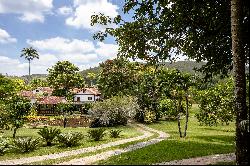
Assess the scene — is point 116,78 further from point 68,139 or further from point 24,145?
point 24,145

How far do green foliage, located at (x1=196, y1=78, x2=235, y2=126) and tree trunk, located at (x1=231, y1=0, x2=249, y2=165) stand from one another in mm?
30239

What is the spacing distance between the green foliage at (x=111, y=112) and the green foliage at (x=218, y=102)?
11169mm

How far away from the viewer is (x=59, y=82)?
94.2 m

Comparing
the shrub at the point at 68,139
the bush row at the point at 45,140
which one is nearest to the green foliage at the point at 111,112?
the bush row at the point at 45,140

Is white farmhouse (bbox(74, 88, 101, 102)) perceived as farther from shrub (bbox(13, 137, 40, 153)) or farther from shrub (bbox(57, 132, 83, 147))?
shrub (bbox(13, 137, 40, 153))

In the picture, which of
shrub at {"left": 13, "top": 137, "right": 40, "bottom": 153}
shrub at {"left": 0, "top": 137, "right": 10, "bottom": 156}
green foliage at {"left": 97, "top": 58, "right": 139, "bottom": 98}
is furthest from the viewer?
green foliage at {"left": 97, "top": 58, "right": 139, "bottom": 98}

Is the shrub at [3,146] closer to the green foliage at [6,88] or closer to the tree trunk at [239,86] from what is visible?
the green foliage at [6,88]

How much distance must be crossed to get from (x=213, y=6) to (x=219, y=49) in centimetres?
256

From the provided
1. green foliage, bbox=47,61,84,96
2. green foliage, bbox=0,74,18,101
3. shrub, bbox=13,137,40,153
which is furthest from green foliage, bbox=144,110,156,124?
green foliage, bbox=47,61,84,96

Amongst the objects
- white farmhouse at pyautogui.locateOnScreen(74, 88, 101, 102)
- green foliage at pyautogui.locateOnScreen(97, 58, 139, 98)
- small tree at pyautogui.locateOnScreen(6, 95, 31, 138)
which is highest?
green foliage at pyautogui.locateOnScreen(97, 58, 139, 98)

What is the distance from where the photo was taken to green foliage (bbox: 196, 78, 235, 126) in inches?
1817

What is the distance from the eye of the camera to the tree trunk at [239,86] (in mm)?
14359

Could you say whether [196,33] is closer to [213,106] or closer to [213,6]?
[213,6]

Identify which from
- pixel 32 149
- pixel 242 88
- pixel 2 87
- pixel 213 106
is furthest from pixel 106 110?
pixel 242 88
